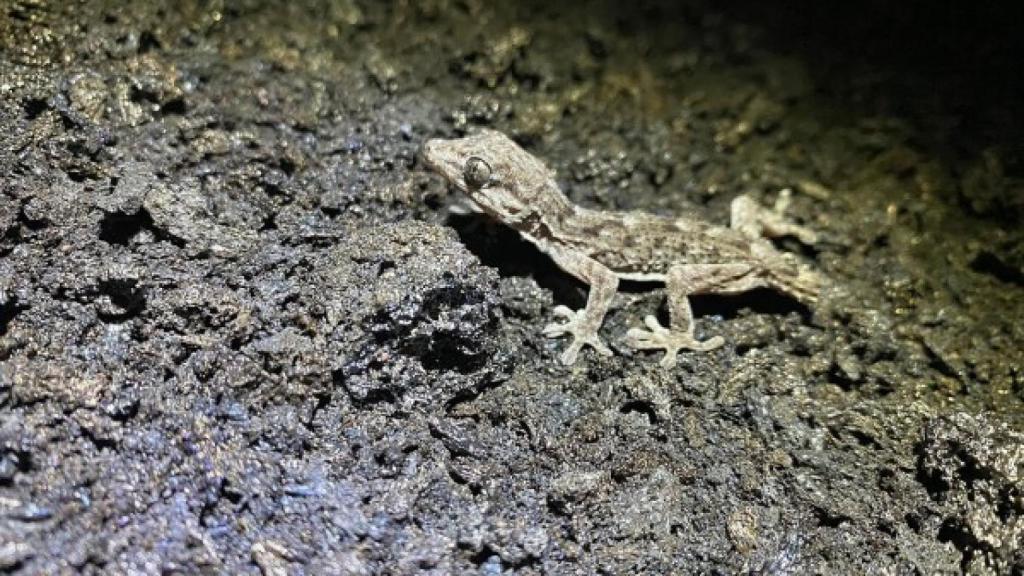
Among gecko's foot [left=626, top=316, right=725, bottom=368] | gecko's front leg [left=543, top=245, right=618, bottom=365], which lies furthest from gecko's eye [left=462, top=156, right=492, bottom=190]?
gecko's foot [left=626, top=316, right=725, bottom=368]

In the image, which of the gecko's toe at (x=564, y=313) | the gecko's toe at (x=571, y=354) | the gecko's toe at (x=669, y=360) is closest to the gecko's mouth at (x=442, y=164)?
the gecko's toe at (x=564, y=313)

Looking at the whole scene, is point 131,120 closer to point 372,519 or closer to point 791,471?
point 372,519

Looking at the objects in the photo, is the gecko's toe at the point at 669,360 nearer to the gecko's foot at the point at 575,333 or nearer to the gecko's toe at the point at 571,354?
the gecko's foot at the point at 575,333

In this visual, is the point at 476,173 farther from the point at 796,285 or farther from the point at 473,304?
the point at 796,285

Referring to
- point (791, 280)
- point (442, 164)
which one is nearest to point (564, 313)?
point (442, 164)

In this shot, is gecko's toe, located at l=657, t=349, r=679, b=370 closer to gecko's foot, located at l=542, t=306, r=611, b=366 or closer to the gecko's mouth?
gecko's foot, located at l=542, t=306, r=611, b=366

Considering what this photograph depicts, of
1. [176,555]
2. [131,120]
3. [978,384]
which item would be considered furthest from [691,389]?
[131,120]

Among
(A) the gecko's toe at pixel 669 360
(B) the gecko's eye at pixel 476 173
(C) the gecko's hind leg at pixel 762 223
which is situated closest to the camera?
(A) the gecko's toe at pixel 669 360
